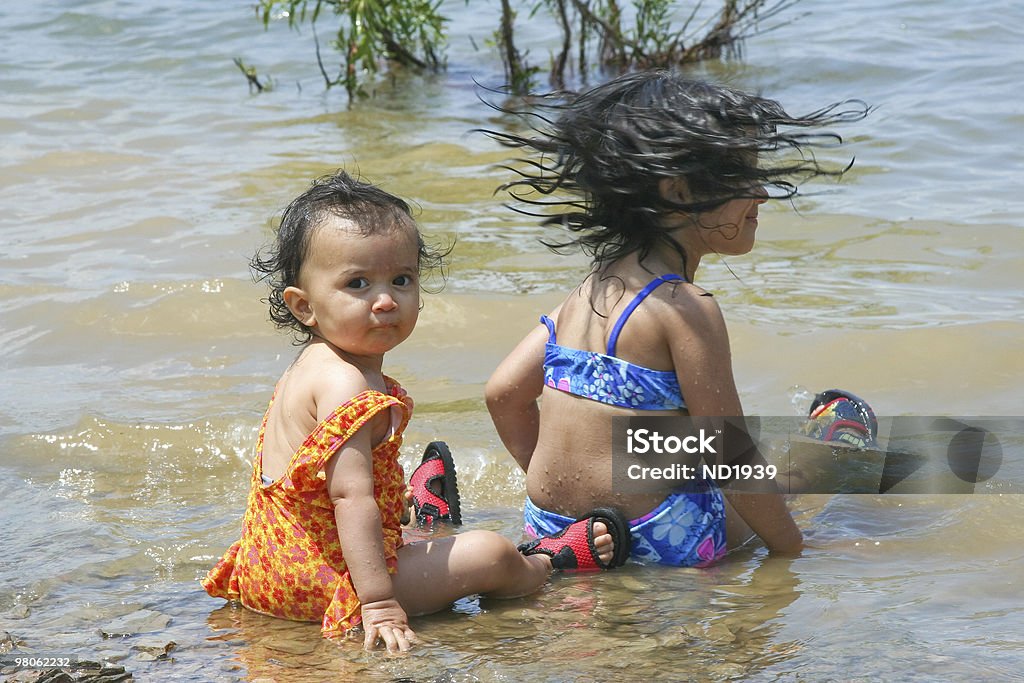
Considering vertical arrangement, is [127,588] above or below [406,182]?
below

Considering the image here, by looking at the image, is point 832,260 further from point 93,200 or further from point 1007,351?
point 93,200

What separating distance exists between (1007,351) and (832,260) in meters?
1.34

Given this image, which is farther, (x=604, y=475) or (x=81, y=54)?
(x=81, y=54)

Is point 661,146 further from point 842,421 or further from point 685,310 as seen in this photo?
point 842,421

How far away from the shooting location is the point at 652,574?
10.1 feet

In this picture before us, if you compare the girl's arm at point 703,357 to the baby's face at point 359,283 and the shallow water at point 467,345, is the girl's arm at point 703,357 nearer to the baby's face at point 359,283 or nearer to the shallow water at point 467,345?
the shallow water at point 467,345

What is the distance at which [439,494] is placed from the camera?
3514 millimetres

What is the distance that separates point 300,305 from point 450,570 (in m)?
0.69

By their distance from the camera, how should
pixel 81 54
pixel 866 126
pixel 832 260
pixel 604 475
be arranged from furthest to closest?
1. pixel 81 54
2. pixel 866 126
3. pixel 832 260
4. pixel 604 475

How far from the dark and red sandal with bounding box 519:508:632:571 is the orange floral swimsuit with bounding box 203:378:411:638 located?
414 mm

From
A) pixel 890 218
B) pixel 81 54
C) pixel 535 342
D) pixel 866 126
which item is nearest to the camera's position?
pixel 535 342

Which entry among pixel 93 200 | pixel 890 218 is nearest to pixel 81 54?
pixel 93 200

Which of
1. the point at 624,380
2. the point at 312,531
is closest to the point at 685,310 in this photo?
the point at 624,380

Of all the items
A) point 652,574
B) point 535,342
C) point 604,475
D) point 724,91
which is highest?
point 724,91
